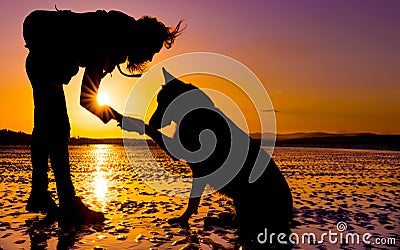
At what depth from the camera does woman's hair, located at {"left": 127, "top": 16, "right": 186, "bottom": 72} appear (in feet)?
20.1

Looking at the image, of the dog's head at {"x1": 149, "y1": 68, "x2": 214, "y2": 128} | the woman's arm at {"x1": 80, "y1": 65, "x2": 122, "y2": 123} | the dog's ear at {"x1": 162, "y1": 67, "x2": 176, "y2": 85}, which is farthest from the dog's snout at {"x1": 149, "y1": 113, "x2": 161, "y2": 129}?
the dog's ear at {"x1": 162, "y1": 67, "x2": 176, "y2": 85}

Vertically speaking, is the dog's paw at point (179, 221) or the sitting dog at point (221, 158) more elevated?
the sitting dog at point (221, 158)

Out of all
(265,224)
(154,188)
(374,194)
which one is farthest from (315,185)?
(265,224)

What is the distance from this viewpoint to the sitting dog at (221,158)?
19.0ft

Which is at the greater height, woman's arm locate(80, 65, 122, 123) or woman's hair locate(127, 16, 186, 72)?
woman's hair locate(127, 16, 186, 72)

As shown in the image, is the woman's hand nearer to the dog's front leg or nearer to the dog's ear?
the dog's ear

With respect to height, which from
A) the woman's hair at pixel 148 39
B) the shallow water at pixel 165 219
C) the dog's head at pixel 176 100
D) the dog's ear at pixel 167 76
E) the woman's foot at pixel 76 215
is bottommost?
the shallow water at pixel 165 219

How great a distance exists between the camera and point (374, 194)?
9508 mm

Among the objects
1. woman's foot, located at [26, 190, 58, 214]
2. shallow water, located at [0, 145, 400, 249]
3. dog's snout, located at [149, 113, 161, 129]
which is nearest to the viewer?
shallow water, located at [0, 145, 400, 249]

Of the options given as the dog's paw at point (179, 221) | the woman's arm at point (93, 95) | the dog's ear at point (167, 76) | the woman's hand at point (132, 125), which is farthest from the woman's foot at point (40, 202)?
the dog's ear at point (167, 76)

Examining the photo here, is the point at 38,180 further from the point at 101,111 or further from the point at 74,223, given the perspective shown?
the point at 101,111

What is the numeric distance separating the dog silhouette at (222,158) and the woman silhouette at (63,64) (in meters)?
0.84

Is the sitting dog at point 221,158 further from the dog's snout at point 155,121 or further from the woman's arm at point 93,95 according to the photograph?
the woman's arm at point 93,95

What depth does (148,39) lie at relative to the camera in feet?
20.3
